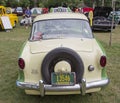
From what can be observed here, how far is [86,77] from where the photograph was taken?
469 centimetres

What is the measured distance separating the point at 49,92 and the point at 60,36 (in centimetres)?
146

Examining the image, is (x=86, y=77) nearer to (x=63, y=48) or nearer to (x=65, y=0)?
(x=63, y=48)

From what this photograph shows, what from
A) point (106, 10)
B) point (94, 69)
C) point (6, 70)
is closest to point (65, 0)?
point (106, 10)

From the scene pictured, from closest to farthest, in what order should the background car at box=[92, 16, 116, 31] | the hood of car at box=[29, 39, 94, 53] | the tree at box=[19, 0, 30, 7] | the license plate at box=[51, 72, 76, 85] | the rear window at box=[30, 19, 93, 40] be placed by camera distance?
1. the license plate at box=[51, 72, 76, 85]
2. the hood of car at box=[29, 39, 94, 53]
3. the rear window at box=[30, 19, 93, 40]
4. the background car at box=[92, 16, 116, 31]
5. the tree at box=[19, 0, 30, 7]

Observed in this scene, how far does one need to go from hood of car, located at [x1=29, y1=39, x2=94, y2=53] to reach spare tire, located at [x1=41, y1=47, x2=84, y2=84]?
283 mm

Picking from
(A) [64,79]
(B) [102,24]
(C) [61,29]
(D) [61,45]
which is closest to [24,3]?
(B) [102,24]

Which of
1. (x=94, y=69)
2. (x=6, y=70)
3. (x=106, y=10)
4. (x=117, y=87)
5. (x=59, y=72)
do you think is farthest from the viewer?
(x=106, y=10)

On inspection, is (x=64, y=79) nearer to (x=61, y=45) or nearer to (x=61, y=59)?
(x=61, y=59)

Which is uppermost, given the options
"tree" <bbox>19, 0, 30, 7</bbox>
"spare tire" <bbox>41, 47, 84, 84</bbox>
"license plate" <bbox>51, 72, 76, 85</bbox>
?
"spare tire" <bbox>41, 47, 84, 84</bbox>

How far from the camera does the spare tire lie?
451cm

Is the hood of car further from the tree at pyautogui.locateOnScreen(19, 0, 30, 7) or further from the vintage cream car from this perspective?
the tree at pyautogui.locateOnScreen(19, 0, 30, 7)

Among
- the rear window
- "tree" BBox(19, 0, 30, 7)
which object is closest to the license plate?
the rear window

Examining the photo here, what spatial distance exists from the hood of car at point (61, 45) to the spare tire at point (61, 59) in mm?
283

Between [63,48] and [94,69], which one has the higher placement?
[63,48]
